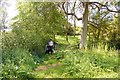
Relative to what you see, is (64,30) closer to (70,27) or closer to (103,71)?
(70,27)

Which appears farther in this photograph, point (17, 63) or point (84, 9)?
point (84, 9)

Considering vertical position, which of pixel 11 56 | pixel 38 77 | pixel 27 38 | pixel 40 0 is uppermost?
pixel 40 0

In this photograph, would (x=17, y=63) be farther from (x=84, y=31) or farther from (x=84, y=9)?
(x=84, y=9)

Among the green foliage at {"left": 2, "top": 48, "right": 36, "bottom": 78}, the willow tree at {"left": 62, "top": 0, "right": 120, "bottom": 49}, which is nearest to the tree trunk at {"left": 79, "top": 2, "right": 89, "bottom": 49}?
the willow tree at {"left": 62, "top": 0, "right": 120, "bottom": 49}

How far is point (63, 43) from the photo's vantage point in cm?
226

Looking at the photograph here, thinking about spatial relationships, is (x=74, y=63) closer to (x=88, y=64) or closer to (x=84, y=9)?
(x=88, y=64)

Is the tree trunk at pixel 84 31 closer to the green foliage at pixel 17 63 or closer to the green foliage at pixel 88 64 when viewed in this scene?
the green foliage at pixel 88 64

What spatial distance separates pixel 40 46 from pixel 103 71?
731mm

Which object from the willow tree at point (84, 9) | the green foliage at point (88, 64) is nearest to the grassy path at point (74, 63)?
the green foliage at point (88, 64)

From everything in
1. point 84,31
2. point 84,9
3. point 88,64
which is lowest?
point 88,64

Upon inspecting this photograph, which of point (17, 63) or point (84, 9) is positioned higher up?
point (84, 9)

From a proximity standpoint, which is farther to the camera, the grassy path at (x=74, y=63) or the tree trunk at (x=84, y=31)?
the tree trunk at (x=84, y=31)

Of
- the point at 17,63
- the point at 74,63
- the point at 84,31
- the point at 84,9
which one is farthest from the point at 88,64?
the point at 17,63

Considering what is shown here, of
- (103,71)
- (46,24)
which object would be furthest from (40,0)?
(103,71)
